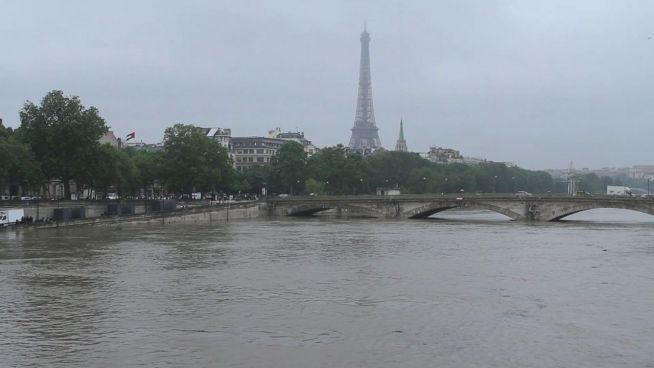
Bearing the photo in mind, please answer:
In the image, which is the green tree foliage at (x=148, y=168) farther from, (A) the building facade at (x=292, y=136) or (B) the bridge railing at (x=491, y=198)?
(A) the building facade at (x=292, y=136)

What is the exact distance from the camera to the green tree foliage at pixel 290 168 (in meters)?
112

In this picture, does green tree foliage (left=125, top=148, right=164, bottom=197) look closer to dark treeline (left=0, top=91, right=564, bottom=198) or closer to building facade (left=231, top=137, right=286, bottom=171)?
dark treeline (left=0, top=91, right=564, bottom=198)

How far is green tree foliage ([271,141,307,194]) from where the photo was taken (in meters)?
112

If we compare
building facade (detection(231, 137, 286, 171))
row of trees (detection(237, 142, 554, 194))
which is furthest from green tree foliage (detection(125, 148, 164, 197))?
building facade (detection(231, 137, 286, 171))

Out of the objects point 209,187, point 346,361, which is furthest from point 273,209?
point 346,361

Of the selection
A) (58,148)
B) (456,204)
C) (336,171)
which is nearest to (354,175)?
(336,171)

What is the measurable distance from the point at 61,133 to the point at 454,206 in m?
37.7


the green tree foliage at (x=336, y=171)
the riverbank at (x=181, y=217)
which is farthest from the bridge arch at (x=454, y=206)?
the green tree foliage at (x=336, y=171)

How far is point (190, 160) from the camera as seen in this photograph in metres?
81.1

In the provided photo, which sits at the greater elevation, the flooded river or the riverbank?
the riverbank

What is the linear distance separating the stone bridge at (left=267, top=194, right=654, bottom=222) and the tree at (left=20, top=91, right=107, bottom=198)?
24740 millimetres

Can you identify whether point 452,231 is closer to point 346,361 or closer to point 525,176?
point 346,361

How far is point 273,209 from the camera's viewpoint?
275 ft

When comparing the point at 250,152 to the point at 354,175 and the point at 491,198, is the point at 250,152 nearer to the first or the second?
the point at 354,175
